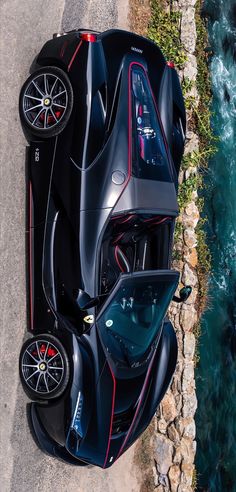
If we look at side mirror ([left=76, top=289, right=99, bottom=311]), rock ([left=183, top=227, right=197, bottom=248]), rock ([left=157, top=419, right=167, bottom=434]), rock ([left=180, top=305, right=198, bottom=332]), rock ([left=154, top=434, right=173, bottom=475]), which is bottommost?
rock ([left=154, top=434, right=173, bottom=475])

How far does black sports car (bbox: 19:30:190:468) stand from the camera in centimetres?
790

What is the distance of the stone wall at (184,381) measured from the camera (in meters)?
10.8

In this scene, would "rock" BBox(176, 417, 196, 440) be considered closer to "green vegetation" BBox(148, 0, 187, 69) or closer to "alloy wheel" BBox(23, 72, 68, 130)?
"alloy wheel" BBox(23, 72, 68, 130)

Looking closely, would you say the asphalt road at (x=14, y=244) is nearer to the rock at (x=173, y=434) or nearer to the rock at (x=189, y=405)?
the rock at (x=173, y=434)

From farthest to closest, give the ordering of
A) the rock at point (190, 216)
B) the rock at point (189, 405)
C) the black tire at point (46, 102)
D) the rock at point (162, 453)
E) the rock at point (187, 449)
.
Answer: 1. the rock at point (190, 216)
2. the rock at point (189, 405)
3. the rock at point (187, 449)
4. the rock at point (162, 453)
5. the black tire at point (46, 102)

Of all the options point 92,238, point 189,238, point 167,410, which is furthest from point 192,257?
point 92,238

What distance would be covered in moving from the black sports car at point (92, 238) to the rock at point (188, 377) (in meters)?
2.38

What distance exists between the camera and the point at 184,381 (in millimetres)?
11102

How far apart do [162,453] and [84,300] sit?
4021mm

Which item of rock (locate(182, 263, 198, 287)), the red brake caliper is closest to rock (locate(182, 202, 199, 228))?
rock (locate(182, 263, 198, 287))

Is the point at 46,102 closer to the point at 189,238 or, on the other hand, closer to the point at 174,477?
the point at 189,238

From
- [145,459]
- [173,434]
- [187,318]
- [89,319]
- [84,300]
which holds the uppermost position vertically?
[84,300]

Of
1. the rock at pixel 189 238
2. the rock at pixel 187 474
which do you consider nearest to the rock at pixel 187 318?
the rock at pixel 189 238

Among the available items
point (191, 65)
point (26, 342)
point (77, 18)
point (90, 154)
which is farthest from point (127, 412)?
point (191, 65)
